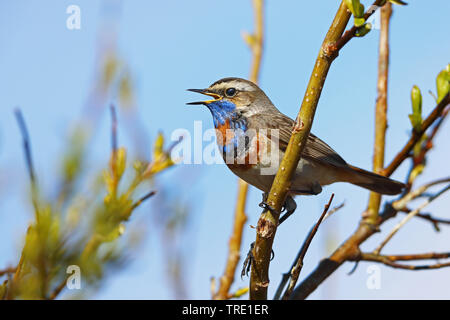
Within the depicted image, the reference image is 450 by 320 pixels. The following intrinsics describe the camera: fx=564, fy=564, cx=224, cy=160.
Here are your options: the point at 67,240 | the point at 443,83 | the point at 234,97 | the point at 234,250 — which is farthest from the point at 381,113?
the point at 67,240

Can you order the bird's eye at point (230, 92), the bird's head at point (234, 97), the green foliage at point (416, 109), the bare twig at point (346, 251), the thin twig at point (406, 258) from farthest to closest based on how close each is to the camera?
the bird's eye at point (230, 92)
the bird's head at point (234, 97)
the bare twig at point (346, 251)
the thin twig at point (406, 258)
the green foliage at point (416, 109)

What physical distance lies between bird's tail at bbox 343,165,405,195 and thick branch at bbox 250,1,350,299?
6.40 ft

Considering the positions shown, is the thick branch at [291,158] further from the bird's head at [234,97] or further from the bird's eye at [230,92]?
the bird's eye at [230,92]

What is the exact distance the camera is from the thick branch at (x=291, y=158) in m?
2.66

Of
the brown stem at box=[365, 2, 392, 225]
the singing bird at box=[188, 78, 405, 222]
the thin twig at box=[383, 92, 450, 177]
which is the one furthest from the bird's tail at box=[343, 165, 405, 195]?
the thin twig at box=[383, 92, 450, 177]

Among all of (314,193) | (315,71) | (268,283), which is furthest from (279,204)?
(314,193)

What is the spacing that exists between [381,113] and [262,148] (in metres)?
1.15

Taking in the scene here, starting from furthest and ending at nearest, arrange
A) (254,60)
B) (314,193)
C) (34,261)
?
1. (314,193)
2. (254,60)
3. (34,261)

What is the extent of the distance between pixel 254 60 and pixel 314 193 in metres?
1.93

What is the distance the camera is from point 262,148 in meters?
5.15

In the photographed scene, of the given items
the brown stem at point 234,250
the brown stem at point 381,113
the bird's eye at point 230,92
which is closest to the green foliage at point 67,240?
the brown stem at point 234,250

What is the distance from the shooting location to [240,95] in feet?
20.1

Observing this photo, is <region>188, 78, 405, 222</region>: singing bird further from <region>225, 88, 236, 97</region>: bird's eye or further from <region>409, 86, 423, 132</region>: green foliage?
<region>409, 86, 423, 132</region>: green foliage
